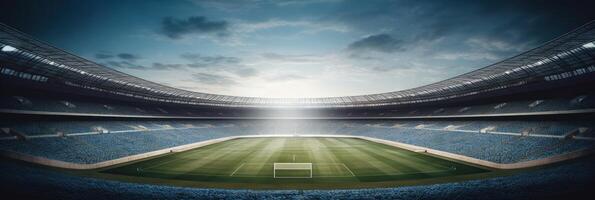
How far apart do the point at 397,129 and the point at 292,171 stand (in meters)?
32.5

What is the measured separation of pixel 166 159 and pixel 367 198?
22.1 meters

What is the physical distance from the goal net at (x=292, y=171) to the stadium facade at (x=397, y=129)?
420 centimetres

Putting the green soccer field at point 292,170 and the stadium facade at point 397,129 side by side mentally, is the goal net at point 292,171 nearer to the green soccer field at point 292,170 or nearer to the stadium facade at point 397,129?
the green soccer field at point 292,170

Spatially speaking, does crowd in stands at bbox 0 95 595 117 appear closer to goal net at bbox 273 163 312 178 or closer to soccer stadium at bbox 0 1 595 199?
soccer stadium at bbox 0 1 595 199

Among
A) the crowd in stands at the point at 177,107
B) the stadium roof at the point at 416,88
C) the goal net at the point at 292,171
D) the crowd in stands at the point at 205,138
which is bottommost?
the goal net at the point at 292,171

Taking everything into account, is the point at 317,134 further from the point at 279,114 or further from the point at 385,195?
the point at 385,195

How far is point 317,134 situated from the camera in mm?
67188

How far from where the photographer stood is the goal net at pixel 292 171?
69.7 feet

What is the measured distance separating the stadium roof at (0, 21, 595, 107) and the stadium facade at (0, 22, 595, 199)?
93 millimetres

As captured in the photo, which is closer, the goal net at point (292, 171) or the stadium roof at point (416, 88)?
the stadium roof at point (416, 88)

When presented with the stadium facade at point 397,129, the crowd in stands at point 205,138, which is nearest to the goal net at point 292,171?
the stadium facade at point 397,129

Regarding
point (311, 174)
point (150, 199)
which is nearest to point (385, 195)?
point (311, 174)

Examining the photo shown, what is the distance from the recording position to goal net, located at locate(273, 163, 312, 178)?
2125cm

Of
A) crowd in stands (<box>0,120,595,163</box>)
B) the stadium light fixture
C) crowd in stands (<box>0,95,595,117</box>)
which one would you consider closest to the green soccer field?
crowd in stands (<box>0,120,595,163</box>)
